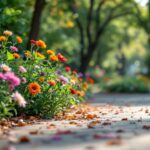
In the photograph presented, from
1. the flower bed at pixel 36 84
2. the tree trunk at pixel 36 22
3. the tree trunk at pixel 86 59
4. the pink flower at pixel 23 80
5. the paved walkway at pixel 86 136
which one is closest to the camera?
the paved walkway at pixel 86 136

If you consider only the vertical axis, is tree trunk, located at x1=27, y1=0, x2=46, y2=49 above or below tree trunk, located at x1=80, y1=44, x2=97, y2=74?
above

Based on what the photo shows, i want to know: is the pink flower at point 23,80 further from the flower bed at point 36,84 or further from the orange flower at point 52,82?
the orange flower at point 52,82

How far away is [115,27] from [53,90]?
38.9 meters

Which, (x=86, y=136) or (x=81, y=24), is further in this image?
(x=81, y=24)

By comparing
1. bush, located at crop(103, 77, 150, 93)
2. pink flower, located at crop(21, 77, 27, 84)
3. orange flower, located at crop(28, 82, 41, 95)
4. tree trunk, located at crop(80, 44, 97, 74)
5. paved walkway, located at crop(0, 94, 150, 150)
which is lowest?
paved walkway, located at crop(0, 94, 150, 150)

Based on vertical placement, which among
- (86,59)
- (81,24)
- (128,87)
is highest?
(81,24)

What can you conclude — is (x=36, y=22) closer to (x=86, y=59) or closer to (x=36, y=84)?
(x=36, y=84)

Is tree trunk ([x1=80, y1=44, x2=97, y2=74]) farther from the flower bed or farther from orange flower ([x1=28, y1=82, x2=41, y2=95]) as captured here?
orange flower ([x1=28, y1=82, x2=41, y2=95])

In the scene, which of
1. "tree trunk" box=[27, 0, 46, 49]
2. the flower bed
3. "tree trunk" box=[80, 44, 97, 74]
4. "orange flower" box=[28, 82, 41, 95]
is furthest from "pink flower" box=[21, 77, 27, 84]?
"tree trunk" box=[80, 44, 97, 74]

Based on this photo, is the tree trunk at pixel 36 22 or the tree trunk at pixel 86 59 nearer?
the tree trunk at pixel 36 22

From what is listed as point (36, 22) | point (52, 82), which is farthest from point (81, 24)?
point (52, 82)

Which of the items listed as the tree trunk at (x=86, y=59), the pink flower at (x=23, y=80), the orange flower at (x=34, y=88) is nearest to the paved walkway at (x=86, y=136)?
the orange flower at (x=34, y=88)

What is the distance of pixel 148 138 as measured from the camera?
23.3ft

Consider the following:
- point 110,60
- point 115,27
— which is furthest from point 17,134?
point 110,60
